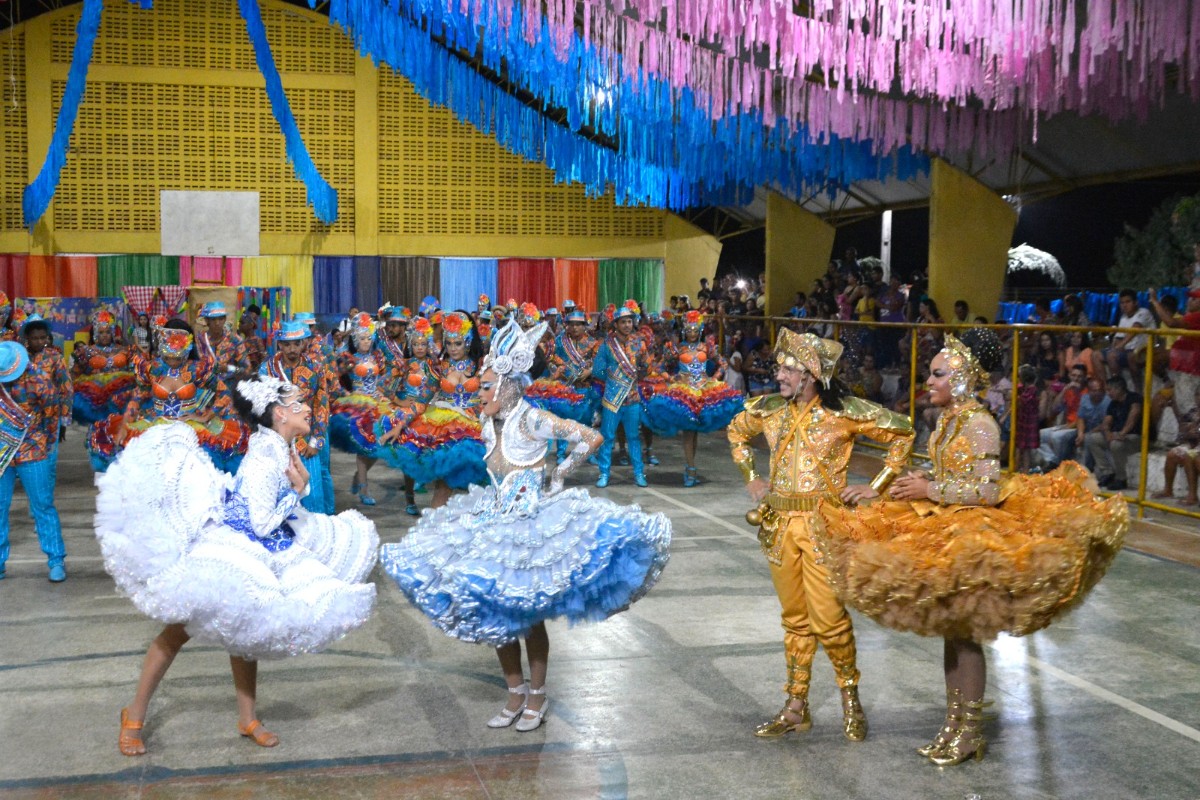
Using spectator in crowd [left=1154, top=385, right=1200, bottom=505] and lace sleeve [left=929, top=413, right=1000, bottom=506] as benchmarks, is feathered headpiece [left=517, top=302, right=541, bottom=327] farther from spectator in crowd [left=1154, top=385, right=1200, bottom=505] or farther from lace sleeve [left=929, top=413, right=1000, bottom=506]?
lace sleeve [left=929, top=413, right=1000, bottom=506]

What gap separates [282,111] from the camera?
54.3 feet

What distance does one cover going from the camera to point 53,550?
8.28 metres

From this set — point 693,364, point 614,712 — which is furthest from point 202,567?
point 693,364

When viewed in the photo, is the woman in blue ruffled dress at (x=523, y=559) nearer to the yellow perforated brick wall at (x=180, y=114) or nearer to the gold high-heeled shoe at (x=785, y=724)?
the gold high-heeled shoe at (x=785, y=724)

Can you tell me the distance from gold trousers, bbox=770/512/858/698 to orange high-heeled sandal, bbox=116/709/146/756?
9.09 ft

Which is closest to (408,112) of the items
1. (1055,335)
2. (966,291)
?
(966,291)

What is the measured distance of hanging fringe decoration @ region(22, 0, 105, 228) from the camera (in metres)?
13.9

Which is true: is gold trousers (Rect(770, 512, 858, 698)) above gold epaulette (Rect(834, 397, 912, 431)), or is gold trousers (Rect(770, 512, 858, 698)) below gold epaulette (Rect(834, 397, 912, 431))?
below

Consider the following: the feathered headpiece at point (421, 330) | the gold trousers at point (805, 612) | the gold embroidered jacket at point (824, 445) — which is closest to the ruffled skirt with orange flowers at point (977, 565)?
the gold trousers at point (805, 612)

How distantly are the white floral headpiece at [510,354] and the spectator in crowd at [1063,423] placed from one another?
6.95 metres

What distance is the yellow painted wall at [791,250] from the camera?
2064 centimetres

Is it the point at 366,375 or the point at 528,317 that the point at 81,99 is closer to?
the point at 528,317

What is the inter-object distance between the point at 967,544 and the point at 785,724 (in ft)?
4.45

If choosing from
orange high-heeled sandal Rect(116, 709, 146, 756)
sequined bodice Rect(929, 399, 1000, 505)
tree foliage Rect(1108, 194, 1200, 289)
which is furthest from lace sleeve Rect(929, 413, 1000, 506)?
tree foliage Rect(1108, 194, 1200, 289)
